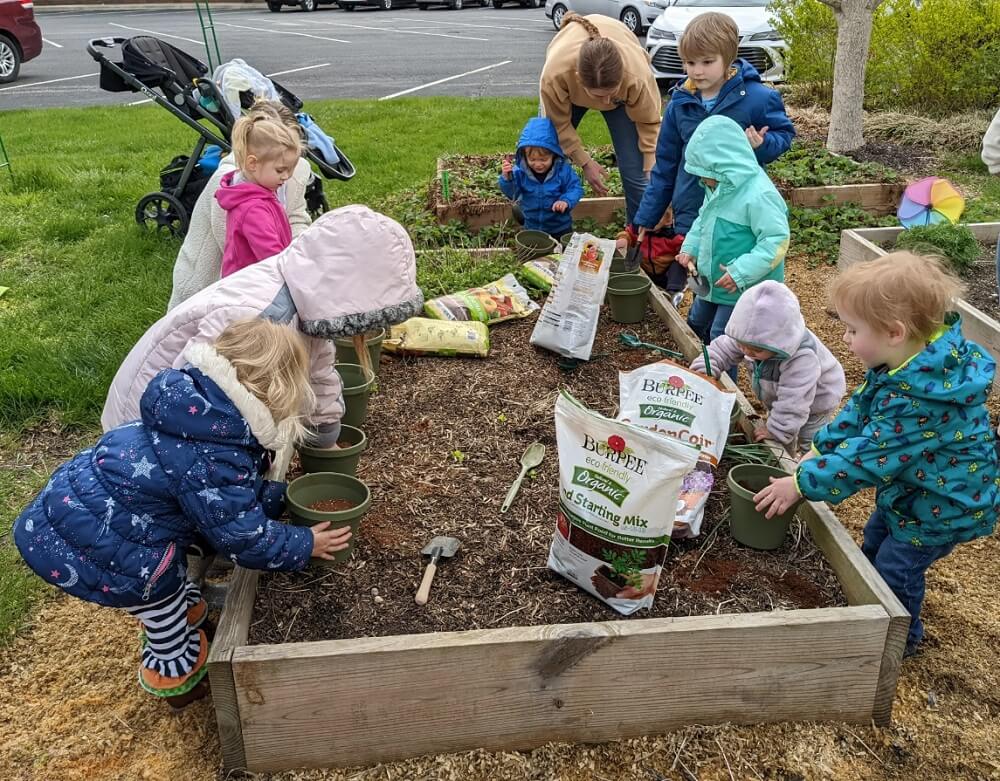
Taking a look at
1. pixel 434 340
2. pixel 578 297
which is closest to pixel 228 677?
pixel 434 340

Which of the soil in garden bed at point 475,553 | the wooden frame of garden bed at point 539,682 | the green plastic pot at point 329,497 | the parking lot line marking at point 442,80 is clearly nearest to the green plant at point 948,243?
the soil in garden bed at point 475,553

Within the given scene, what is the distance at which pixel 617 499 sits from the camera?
2375mm

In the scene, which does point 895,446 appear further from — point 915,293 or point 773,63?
point 773,63

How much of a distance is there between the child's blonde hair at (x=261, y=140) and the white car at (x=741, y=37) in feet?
25.9

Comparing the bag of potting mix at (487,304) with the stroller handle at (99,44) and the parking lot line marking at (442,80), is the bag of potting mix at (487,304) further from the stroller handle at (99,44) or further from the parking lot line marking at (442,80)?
the parking lot line marking at (442,80)

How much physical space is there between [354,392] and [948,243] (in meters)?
3.84

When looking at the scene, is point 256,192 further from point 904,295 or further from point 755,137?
point 904,295

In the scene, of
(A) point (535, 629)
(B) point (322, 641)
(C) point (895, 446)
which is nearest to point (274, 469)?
(B) point (322, 641)

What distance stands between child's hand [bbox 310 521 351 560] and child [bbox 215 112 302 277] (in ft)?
4.92

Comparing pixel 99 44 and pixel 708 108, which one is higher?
pixel 99 44

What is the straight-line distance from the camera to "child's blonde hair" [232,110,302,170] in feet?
12.0

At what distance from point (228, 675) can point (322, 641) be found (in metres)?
0.24

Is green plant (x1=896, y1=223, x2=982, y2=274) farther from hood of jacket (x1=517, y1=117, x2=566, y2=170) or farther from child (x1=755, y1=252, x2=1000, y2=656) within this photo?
child (x1=755, y1=252, x2=1000, y2=656)

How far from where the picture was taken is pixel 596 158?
→ 24.9 ft
